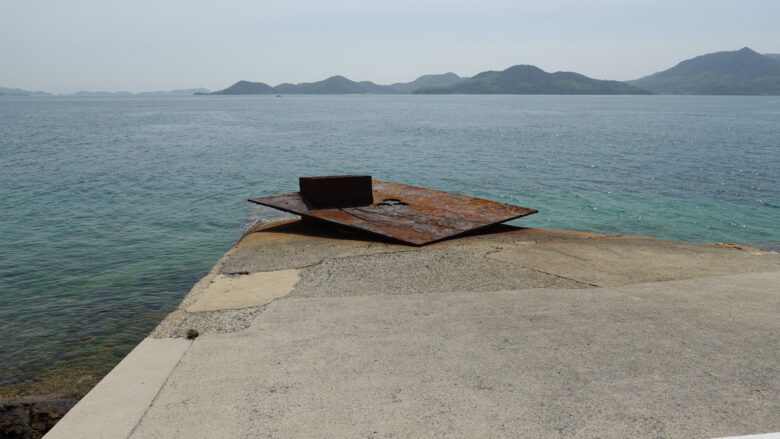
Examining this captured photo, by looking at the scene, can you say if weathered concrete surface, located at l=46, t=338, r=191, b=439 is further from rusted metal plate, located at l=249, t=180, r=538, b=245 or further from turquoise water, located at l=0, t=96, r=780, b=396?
rusted metal plate, located at l=249, t=180, r=538, b=245

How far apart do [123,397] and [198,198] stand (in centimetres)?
1534

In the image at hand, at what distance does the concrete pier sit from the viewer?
126 inches

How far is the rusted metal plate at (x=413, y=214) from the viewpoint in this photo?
8.21 meters

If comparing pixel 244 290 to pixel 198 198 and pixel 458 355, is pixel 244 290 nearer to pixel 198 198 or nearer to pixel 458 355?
pixel 458 355

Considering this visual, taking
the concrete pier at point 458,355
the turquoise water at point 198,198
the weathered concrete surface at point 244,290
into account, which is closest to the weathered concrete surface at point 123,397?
the concrete pier at point 458,355

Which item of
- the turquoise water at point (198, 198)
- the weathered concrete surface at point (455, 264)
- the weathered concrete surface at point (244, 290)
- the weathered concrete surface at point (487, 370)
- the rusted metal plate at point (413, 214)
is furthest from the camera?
the rusted metal plate at point (413, 214)

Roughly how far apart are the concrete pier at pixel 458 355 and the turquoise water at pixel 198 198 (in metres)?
2.64

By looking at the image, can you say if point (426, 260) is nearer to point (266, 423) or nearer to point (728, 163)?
point (266, 423)

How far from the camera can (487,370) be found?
3.82 metres

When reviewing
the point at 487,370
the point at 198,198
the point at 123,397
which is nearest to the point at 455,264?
the point at 487,370

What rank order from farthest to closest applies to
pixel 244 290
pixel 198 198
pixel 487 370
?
pixel 198 198 → pixel 244 290 → pixel 487 370

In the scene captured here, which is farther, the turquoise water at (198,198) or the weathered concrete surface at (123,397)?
the turquoise water at (198,198)

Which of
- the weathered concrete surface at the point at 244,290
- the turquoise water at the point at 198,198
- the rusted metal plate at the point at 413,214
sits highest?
the rusted metal plate at the point at 413,214

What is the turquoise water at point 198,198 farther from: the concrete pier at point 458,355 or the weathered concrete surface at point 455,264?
the concrete pier at point 458,355
